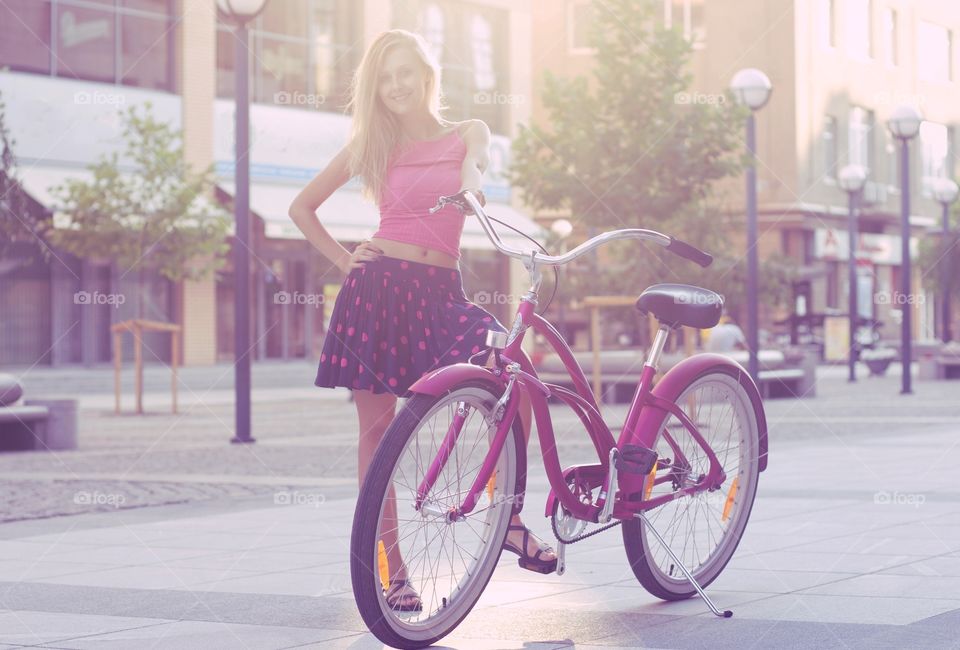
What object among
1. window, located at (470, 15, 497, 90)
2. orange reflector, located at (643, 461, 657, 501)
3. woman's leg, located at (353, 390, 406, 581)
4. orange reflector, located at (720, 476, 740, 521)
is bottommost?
orange reflector, located at (720, 476, 740, 521)

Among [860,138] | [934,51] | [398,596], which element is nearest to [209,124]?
[860,138]

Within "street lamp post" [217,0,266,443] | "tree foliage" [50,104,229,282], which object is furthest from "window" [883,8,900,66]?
"street lamp post" [217,0,266,443]

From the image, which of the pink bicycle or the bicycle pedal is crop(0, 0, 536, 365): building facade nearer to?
the pink bicycle

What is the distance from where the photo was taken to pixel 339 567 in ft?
19.4

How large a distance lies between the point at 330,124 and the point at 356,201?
206 centimetres

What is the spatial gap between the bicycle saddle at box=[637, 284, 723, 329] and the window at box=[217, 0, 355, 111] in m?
27.6

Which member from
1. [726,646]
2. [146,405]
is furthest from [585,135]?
[726,646]

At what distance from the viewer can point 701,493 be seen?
512cm

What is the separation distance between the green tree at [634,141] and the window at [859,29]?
87.1 feet

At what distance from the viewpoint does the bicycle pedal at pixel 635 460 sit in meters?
4.68

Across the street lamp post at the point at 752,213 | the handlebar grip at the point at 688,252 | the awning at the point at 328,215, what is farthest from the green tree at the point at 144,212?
the handlebar grip at the point at 688,252

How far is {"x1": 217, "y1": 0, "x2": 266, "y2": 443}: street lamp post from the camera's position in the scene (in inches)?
521

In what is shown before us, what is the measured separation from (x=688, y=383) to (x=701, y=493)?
0.39 m

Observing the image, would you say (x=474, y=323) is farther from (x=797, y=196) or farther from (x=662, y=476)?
(x=797, y=196)
